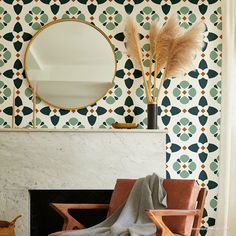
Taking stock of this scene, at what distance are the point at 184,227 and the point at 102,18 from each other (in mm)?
2164

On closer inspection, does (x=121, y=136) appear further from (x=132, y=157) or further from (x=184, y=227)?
(x=184, y=227)

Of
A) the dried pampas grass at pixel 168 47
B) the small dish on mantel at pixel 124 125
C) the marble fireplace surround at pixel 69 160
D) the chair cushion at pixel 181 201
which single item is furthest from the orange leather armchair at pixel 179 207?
the dried pampas grass at pixel 168 47

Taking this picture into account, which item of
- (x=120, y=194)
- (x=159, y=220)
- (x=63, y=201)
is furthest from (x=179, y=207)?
(x=63, y=201)

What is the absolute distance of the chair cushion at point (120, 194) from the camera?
3.65 metres

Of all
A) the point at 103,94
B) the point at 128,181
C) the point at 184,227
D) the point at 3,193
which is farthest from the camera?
the point at 103,94

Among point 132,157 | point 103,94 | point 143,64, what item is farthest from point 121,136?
point 143,64

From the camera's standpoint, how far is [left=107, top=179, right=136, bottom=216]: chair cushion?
365cm

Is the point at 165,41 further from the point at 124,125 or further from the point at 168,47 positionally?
the point at 124,125

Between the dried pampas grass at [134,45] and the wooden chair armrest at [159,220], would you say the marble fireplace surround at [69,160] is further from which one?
the wooden chair armrest at [159,220]

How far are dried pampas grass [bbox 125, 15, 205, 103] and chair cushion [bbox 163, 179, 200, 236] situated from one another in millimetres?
1031

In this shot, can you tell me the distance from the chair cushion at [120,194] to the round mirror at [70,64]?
96cm

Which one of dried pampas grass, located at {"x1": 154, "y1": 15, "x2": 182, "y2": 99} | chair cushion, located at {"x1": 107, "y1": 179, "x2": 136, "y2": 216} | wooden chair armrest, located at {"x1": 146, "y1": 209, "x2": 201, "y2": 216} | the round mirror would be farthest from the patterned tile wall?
wooden chair armrest, located at {"x1": 146, "y1": 209, "x2": 201, "y2": 216}

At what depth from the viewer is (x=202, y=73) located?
4.42 meters

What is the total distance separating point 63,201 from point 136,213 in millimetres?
1075
